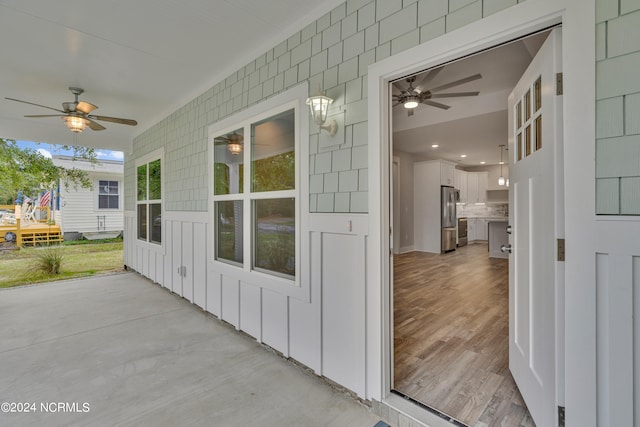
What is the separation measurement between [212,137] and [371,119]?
93.4 inches

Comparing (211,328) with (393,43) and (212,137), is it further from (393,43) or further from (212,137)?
(393,43)

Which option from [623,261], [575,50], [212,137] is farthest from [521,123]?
[212,137]

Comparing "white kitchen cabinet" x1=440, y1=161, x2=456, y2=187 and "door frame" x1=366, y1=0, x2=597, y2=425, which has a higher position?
"white kitchen cabinet" x1=440, y1=161, x2=456, y2=187

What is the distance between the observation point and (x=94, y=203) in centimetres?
1105

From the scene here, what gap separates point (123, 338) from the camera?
3.05m

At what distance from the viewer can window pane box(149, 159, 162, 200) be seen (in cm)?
510

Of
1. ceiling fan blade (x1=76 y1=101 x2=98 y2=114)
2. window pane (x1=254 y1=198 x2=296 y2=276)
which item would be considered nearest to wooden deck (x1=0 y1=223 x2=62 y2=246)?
ceiling fan blade (x1=76 y1=101 x2=98 y2=114)

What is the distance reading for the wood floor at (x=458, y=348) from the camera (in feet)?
6.38

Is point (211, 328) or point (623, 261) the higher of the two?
point (623, 261)

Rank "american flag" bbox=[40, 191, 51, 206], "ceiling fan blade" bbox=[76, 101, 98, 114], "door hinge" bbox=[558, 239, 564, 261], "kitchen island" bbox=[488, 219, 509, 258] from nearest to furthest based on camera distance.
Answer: "door hinge" bbox=[558, 239, 564, 261]
"ceiling fan blade" bbox=[76, 101, 98, 114]
"kitchen island" bbox=[488, 219, 509, 258]
"american flag" bbox=[40, 191, 51, 206]

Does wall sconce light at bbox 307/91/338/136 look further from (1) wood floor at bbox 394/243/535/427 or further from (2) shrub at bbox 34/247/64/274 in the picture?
(2) shrub at bbox 34/247/64/274

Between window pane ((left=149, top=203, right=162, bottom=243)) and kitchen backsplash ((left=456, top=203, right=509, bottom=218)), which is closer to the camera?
window pane ((left=149, top=203, right=162, bottom=243))

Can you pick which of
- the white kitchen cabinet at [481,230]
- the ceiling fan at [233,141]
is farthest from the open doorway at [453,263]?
the ceiling fan at [233,141]

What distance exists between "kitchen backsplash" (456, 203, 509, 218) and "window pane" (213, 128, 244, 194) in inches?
339
